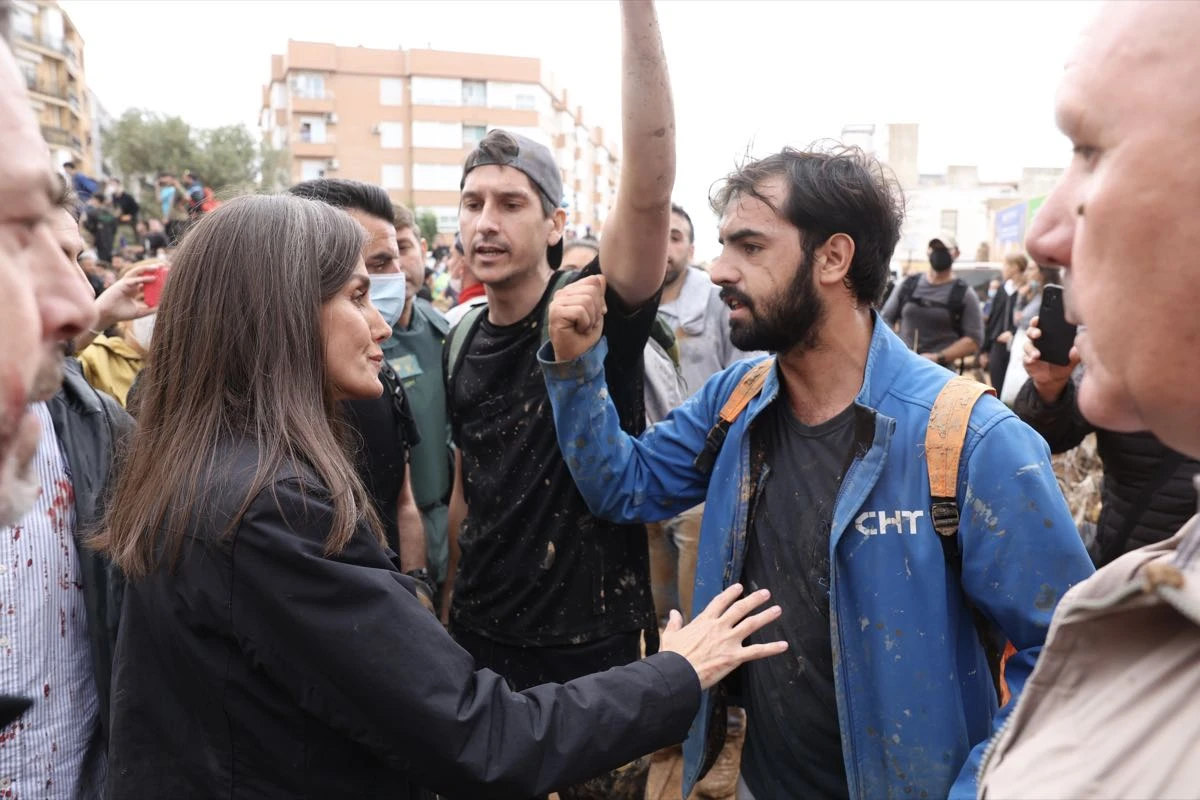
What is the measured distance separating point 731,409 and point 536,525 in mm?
690

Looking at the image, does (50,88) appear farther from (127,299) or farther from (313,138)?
(127,299)

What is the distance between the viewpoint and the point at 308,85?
5806 cm

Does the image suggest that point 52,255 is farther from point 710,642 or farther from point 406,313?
point 406,313

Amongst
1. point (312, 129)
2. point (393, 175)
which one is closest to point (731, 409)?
point (393, 175)

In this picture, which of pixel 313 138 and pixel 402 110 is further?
pixel 402 110

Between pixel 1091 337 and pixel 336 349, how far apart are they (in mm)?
1453

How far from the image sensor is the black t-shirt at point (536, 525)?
247cm

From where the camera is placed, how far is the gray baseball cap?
2850mm

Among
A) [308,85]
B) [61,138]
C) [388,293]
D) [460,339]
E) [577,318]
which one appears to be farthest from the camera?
[308,85]

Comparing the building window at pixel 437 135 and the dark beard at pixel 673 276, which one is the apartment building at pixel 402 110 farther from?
the dark beard at pixel 673 276

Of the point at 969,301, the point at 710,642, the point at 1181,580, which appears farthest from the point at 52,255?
the point at 969,301

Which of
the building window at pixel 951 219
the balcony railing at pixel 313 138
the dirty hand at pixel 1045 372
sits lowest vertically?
the dirty hand at pixel 1045 372

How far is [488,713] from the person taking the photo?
1508 millimetres

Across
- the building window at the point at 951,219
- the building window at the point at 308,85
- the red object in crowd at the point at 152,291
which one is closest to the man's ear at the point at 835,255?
the red object in crowd at the point at 152,291
